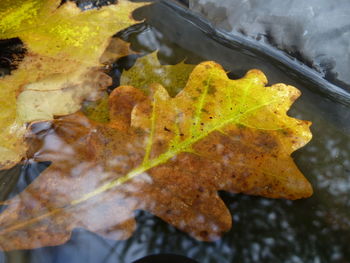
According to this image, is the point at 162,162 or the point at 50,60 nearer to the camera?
the point at 162,162

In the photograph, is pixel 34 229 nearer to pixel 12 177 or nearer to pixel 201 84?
pixel 12 177

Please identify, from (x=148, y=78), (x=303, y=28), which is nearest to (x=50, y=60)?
(x=148, y=78)

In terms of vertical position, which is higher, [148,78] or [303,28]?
[303,28]

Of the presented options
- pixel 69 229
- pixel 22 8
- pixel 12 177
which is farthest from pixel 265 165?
pixel 22 8

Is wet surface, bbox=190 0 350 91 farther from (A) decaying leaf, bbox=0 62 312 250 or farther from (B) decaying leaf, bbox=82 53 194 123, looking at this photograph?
(B) decaying leaf, bbox=82 53 194 123

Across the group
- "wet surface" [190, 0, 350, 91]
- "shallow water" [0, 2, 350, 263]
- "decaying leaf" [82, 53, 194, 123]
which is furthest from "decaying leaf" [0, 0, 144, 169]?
"wet surface" [190, 0, 350, 91]

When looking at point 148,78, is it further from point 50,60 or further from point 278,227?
point 278,227
